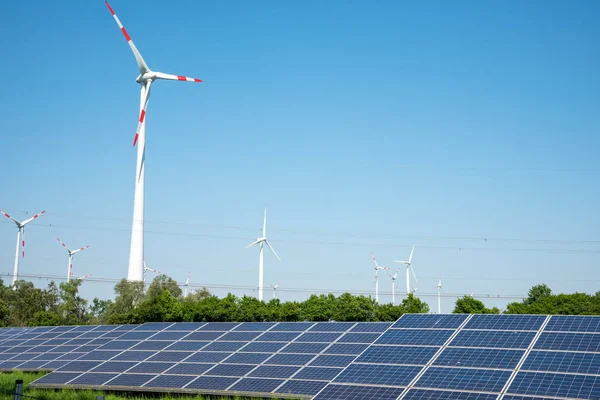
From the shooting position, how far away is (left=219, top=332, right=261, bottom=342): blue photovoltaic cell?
115 feet

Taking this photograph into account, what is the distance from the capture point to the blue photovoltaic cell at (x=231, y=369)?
2969cm

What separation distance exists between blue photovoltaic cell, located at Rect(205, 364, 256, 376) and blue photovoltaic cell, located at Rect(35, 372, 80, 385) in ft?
23.9

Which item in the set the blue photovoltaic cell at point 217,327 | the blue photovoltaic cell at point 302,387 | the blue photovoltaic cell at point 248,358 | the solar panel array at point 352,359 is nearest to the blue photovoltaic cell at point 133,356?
the solar panel array at point 352,359

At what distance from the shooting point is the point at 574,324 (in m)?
26.8

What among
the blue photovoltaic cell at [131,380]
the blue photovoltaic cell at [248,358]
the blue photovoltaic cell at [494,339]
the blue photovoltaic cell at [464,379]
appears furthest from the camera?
the blue photovoltaic cell at [248,358]

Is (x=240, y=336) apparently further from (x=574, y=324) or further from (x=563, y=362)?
(x=563, y=362)

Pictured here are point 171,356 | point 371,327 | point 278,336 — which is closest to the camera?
point 171,356

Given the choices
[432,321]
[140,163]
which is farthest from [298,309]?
[432,321]

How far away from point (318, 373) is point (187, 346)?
31.5ft

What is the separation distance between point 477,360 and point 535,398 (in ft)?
12.8

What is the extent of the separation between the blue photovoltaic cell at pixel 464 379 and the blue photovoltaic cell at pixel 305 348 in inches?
317

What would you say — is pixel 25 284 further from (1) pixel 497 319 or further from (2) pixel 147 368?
(1) pixel 497 319

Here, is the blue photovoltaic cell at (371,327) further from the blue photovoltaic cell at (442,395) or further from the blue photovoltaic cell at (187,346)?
the blue photovoltaic cell at (442,395)

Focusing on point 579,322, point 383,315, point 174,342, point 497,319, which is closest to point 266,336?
point 174,342
